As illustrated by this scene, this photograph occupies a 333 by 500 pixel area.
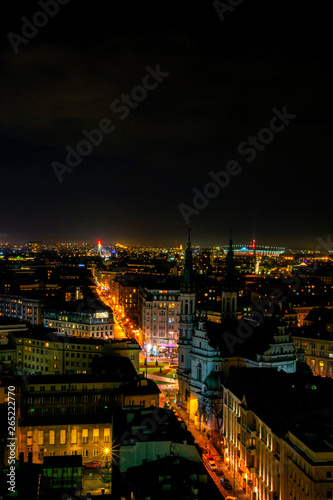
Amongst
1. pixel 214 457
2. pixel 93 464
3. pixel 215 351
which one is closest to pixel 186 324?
pixel 215 351

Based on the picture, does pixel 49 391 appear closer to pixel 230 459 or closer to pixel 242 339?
pixel 230 459

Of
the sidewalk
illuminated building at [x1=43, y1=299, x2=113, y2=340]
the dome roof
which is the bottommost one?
the sidewalk

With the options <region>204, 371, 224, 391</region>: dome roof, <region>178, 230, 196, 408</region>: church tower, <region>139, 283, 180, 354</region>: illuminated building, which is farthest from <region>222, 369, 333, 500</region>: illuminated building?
<region>139, 283, 180, 354</region>: illuminated building

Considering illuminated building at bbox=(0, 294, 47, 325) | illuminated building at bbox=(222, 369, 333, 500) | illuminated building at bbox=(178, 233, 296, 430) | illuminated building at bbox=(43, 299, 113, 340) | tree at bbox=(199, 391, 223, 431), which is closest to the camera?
illuminated building at bbox=(222, 369, 333, 500)

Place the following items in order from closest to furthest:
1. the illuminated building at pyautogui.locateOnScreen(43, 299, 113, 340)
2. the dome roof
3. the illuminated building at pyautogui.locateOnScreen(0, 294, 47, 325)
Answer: the dome roof
the illuminated building at pyautogui.locateOnScreen(43, 299, 113, 340)
the illuminated building at pyautogui.locateOnScreen(0, 294, 47, 325)

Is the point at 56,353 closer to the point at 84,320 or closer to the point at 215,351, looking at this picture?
the point at 84,320

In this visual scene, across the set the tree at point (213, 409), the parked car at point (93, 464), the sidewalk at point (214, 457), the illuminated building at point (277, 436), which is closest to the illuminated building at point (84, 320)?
the sidewalk at point (214, 457)

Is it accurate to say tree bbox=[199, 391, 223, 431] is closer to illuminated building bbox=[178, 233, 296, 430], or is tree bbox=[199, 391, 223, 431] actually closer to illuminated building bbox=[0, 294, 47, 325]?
illuminated building bbox=[178, 233, 296, 430]

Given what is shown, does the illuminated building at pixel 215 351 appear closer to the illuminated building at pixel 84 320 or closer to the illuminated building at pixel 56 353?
the illuminated building at pixel 56 353

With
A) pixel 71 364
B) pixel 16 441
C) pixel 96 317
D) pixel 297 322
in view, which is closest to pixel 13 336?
pixel 71 364
